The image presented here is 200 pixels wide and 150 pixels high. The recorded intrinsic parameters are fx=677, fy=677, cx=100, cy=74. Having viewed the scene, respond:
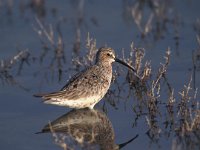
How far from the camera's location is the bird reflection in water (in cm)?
753

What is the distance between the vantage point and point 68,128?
7941 millimetres

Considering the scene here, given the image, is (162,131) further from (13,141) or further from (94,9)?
(94,9)

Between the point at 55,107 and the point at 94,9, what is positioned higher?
the point at 94,9

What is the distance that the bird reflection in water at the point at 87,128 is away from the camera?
753 cm

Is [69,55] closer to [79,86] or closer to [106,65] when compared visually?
[106,65]

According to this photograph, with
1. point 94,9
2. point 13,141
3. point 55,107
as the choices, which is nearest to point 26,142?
point 13,141

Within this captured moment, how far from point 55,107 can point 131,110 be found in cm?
105

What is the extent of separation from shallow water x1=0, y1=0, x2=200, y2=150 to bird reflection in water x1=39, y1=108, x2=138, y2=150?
10cm

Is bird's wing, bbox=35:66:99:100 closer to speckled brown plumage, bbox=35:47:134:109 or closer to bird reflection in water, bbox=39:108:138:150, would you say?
speckled brown plumage, bbox=35:47:134:109

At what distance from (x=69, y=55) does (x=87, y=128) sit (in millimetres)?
2873

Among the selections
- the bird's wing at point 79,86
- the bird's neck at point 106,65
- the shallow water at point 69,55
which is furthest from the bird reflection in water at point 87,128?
the bird's neck at point 106,65

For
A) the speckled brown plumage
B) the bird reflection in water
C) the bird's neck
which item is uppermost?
the bird's neck

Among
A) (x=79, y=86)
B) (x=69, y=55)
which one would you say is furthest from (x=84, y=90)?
(x=69, y=55)

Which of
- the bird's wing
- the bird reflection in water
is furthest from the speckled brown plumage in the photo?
the bird reflection in water
